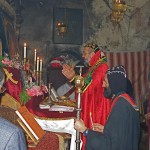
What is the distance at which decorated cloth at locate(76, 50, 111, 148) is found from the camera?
19.0 ft

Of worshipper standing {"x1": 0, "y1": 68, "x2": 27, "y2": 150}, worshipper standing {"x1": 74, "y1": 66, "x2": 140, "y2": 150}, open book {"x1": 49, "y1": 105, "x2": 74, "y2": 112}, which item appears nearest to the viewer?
worshipper standing {"x1": 0, "y1": 68, "x2": 27, "y2": 150}

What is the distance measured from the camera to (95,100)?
5.86 m

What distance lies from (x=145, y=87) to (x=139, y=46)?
2.16 meters

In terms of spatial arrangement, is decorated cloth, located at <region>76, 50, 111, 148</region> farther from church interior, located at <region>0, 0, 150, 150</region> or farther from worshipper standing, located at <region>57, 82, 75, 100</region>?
church interior, located at <region>0, 0, 150, 150</region>

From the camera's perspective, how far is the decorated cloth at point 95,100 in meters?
5.79

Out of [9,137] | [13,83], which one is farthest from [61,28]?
[9,137]

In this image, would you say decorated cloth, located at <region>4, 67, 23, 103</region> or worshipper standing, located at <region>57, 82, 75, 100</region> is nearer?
decorated cloth, located at <region>4, 67, 23, 103</region>

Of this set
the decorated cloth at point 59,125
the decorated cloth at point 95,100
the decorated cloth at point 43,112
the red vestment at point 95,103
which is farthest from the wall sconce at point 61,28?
the decorated cloth at point 59,125

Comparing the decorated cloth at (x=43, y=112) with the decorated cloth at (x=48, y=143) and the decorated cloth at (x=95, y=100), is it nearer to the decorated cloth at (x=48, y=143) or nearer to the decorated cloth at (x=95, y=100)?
the decorated cloth at (x=48, y=143)

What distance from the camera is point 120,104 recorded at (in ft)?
10.9

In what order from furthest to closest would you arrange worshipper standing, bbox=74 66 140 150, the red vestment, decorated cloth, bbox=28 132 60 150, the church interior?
the church interior → the red vestment → decorated cloth, bbox=28 132 60 150 → worshipper standing, bbox=74 66 140 150

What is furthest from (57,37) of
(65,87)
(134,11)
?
(65,87)

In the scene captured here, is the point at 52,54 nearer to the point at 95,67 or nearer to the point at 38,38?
the point at 38,38

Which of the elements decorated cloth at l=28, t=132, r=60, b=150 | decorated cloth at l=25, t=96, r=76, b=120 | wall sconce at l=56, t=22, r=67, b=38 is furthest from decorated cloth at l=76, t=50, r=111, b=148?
wall sconce at l=56, t=22, r=67, b=38
